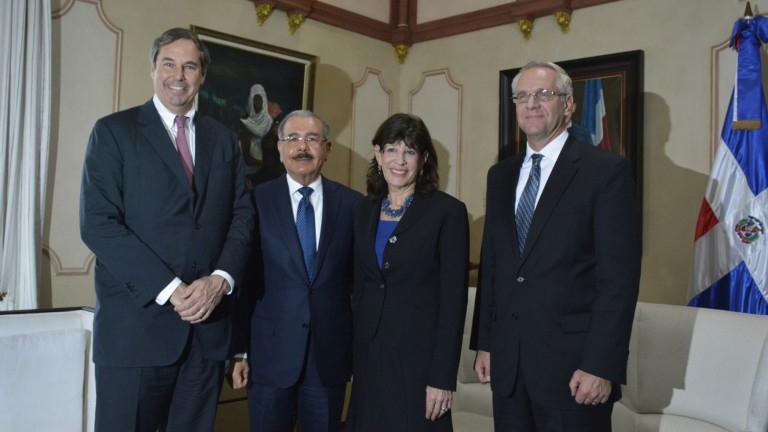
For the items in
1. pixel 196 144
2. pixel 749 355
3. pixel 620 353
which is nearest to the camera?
pixel 620 353

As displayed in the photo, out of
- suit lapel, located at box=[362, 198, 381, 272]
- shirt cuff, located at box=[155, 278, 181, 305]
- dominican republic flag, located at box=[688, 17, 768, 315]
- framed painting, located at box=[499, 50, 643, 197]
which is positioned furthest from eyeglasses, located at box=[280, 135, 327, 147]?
dominican republic flag, located at box=[688, 17, 768, 315]

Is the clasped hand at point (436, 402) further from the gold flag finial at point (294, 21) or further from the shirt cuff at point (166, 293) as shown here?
the gold flag finial at point (294, 21)

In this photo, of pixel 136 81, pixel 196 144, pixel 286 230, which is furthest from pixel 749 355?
pixel 136 81

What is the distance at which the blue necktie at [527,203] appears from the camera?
6.46 ft

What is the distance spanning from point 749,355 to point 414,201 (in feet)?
5.79

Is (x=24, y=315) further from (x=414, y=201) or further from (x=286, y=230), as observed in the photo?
(x=414, y=201)

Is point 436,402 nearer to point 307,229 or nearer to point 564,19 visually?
point 307,229

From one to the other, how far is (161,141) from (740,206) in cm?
302

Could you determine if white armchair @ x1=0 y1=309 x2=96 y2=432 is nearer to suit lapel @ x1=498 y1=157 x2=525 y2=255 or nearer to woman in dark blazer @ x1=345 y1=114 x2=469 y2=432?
woman in dark blazer @ x1=345 y1=114 x2=469 y2=432

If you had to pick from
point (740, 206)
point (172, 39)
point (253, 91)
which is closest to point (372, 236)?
point (172, 39)

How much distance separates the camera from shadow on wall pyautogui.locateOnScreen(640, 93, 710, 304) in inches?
156

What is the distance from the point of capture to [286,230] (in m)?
2.25

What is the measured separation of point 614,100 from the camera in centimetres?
429

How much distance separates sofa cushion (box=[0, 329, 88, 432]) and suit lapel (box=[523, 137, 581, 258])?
2.11m
